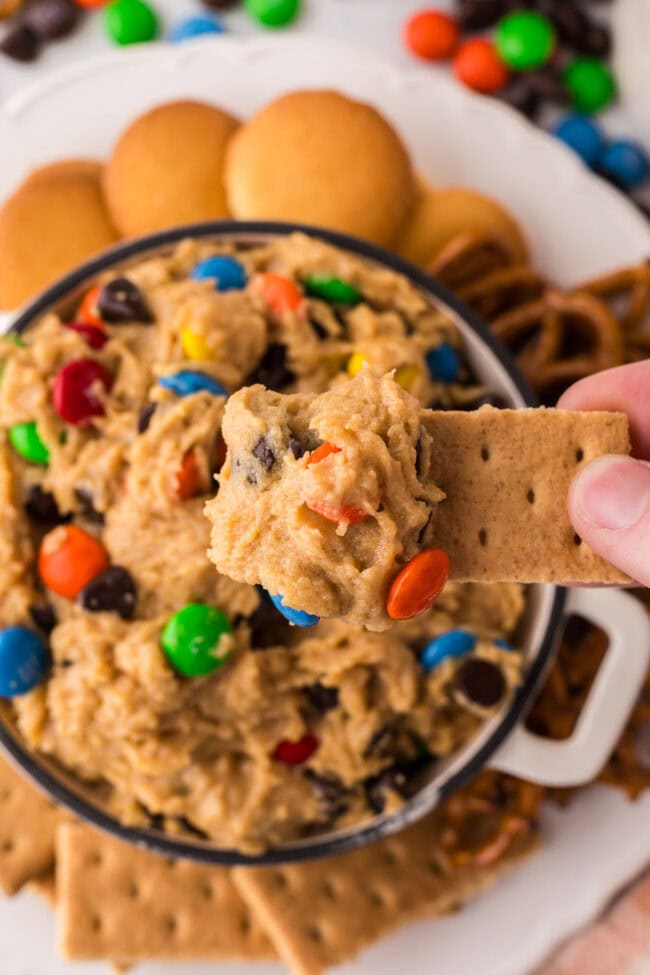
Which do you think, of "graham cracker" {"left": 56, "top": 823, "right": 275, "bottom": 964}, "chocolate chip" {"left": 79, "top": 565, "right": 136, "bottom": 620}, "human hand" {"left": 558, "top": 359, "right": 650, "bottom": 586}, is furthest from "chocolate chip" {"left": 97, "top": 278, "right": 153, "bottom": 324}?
"graham cracker" {"left": 56, "top": 823, "right": 275, "bottom": 964}

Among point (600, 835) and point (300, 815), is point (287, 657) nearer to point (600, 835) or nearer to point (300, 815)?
point (300, 815)

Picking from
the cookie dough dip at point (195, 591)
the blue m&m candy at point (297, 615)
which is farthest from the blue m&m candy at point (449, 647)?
the blue m&m candy at point (297, 615)

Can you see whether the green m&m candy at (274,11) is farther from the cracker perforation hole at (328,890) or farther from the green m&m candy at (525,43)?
the cracker perforation hole at (328,890)

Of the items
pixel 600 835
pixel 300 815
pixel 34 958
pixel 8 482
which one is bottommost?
pixel 600 835

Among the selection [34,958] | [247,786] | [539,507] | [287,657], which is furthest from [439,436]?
[34,958]

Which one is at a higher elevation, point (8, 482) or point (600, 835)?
point (8, 482)

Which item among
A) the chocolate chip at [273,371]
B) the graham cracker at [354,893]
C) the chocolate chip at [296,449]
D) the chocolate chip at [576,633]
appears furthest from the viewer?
the chocolate chip at [576,633]

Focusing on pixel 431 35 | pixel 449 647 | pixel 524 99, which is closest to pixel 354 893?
pixel 449 647
